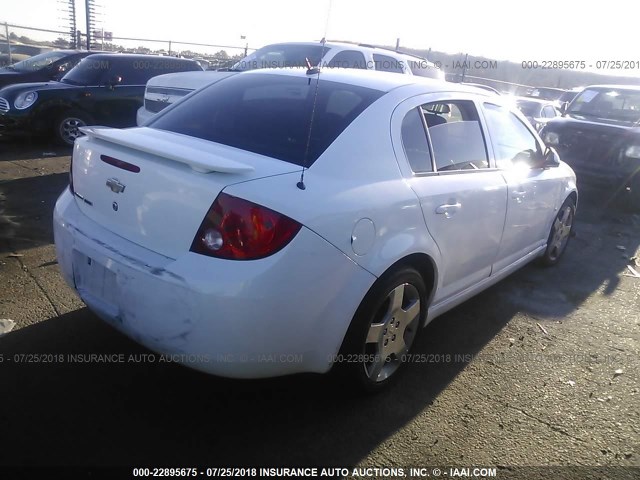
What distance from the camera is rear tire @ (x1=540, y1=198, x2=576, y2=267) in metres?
4.96

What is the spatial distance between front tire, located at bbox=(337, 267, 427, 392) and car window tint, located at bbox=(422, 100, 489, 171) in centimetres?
77

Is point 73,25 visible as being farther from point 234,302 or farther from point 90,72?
point 234,302

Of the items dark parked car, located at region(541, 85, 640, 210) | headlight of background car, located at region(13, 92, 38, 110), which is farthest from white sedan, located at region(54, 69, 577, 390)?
headlight of background car, located at region(13, 92, 38, 110)

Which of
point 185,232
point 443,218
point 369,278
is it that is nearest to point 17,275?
point 185,232

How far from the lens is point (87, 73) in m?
9.58

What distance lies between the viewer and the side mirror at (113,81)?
956 cm

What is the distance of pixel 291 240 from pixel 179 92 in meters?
5.78

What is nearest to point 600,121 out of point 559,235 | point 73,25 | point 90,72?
point 559,235

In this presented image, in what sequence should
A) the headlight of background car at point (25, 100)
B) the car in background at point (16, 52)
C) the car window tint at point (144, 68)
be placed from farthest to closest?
the car in background at point (16, 52)
the car window tint at point (144, 68)
the headlight of background car at point (25, 100)

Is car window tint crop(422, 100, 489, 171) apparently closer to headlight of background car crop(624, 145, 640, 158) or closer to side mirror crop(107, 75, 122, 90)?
headlight of background car crop(624, 145, 640, 158)

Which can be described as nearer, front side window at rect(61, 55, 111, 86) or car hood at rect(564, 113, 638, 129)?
car hood at rect(564, 113, 638, 129)

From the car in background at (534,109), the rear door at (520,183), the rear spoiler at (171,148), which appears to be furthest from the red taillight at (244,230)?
the car in background at (534,109)

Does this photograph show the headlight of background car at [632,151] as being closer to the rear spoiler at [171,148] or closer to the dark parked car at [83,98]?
the rear spoiler at [171,148]

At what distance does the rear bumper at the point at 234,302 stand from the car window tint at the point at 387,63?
6.43 metres
